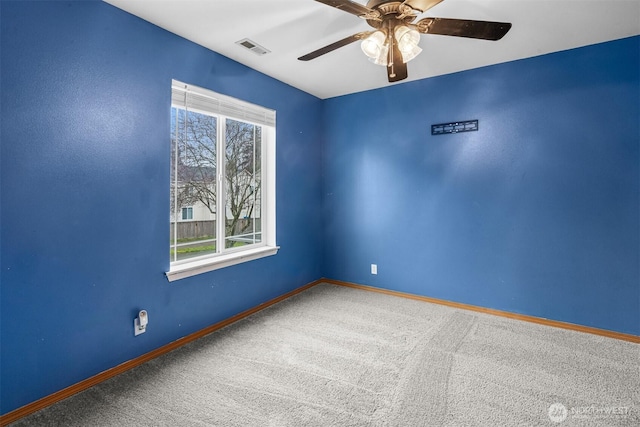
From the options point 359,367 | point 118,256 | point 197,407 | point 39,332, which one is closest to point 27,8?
point 118,256

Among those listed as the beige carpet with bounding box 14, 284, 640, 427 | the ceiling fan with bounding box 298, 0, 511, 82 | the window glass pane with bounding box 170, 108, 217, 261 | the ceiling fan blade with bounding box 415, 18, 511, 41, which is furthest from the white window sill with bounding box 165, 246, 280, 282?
the ceiling fan blade with bounding box 415, 18, 511, 41

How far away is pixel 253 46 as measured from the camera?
2607 millimetres

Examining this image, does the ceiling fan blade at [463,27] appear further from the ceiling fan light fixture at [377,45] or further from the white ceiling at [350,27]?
the white ceiling at [350,27]

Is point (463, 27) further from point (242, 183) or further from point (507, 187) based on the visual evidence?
point (242, 183)

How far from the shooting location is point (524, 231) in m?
2.96

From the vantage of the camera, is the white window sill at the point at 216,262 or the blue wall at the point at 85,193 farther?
the white window sill at the point at 216,262

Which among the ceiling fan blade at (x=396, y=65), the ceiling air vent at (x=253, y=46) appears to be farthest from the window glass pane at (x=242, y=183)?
the ceiling fan blade at (x=396, y=65)

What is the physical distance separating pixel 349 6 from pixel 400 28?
13.9 inches

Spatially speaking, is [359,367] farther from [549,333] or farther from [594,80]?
[594,80]

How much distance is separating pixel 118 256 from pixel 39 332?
56cm

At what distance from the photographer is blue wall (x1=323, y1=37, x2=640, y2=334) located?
258 centimetres

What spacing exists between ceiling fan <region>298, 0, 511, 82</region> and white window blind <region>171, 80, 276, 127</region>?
51.2 inches

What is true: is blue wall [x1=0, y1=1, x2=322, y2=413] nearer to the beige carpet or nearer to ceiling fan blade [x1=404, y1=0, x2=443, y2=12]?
the beige carpet

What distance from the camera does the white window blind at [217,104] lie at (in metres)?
2.47
